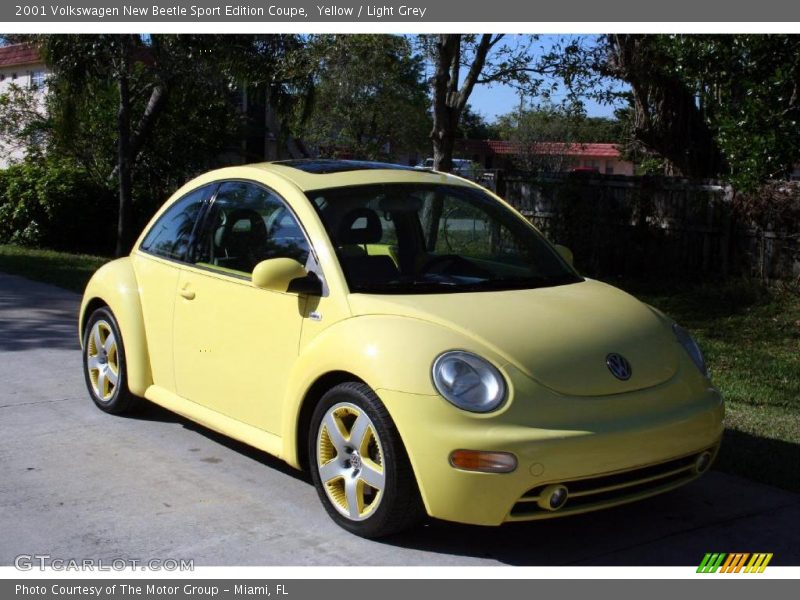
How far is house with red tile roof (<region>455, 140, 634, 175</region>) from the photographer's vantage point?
3672 cm

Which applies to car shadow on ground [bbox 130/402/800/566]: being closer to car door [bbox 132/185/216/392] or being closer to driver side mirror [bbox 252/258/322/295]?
driver side mirror [bbox 252/258/322/295]

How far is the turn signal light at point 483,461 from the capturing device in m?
3.94

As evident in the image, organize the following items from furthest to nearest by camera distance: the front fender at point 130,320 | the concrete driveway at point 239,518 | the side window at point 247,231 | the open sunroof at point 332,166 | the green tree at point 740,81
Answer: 1. the green tree at point 740,81
2. the front fender at point 130,320
3. the open sunroof at point 332,166
4. the side window at point 247,231
5. the concrete driveway at point 239,518

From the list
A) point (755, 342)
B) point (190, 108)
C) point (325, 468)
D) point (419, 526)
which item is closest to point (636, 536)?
point (419, 526)

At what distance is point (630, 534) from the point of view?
4543 mm

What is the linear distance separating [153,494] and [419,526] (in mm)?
1390

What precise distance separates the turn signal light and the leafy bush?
46.3 ft

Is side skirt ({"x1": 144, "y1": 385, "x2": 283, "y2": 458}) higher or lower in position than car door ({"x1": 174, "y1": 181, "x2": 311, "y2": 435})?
lower

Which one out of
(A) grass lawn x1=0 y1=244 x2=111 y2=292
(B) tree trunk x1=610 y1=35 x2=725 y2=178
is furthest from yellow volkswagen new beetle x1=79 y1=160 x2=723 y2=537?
(B) tree trunk x1=610 y1=35 x2=725 y2=178

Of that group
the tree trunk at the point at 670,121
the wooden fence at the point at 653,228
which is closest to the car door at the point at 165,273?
the wooden fence at the point at 653,228

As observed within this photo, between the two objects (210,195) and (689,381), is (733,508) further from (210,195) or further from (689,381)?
(210,195)

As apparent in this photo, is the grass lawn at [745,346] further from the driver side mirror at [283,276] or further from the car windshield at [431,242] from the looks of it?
the driver side mirror at [283,276]

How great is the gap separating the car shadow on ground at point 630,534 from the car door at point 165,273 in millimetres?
1243

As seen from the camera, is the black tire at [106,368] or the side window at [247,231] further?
the black tire at [106,368]
